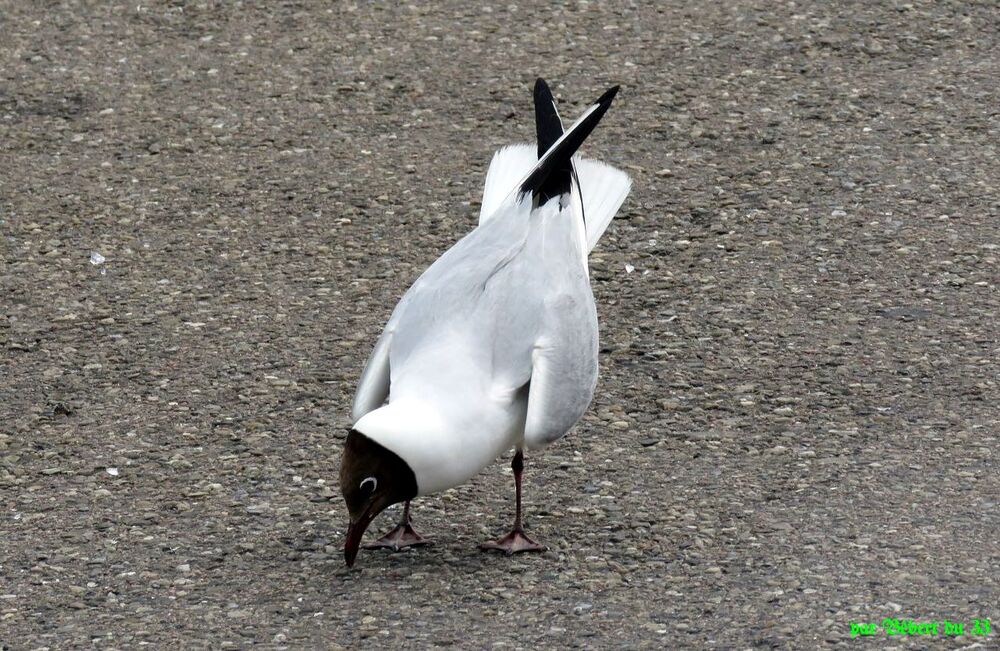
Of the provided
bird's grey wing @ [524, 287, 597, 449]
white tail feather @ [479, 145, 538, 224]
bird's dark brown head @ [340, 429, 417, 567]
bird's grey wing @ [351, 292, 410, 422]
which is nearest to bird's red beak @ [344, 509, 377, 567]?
bird's dark brown head @ [340, 429, 417, 567]

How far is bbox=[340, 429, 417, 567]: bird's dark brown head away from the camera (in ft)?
15.0

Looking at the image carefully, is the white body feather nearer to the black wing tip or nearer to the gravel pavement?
the black wing tip

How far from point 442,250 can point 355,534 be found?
2.72 m

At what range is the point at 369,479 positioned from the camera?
461 cm

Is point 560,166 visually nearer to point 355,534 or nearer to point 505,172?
point 505,172

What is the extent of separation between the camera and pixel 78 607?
4730 millimetres

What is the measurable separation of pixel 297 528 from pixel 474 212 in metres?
2.76

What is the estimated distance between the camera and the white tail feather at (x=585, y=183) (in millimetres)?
5980

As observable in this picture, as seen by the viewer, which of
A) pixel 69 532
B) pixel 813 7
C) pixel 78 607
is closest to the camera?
pixel 78 607

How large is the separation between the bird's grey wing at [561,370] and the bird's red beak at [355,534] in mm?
549

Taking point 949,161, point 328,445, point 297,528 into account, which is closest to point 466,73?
point 949,161

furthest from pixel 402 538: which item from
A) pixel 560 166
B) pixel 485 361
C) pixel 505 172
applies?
pixel 505 172

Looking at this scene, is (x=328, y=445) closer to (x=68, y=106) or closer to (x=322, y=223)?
(x=322, y=223)

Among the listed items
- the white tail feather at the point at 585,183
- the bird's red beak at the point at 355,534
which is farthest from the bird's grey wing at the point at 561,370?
the white tail feather at the point at 585,183
